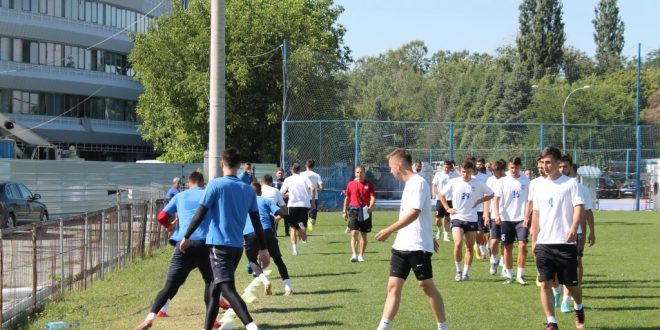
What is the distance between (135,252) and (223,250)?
35.1 ft

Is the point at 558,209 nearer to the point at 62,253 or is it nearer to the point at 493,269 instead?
the point at 493,269

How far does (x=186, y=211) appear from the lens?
1048 cm

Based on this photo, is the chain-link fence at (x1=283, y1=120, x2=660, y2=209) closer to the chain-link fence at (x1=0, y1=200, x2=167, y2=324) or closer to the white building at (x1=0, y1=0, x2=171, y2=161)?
the chain-link fence at (x1=0, y1=200, x2=167, y2=324)

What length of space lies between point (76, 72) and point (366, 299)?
53496 mm

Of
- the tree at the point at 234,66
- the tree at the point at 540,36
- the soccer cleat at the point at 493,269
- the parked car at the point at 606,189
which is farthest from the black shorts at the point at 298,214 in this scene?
the tree at the point at 540,36

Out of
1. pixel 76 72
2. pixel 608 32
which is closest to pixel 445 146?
pixel 76 72

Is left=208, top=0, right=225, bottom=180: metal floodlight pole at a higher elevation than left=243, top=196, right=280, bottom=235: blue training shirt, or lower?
higher

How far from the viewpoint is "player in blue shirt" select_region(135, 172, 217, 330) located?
33.3 feet

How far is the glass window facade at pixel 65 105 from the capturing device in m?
58.2

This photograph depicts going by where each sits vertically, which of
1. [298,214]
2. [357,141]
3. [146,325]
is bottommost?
[146,325]

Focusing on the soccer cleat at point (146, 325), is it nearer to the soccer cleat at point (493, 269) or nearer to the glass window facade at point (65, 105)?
the soccer cleat at point (493, 269)

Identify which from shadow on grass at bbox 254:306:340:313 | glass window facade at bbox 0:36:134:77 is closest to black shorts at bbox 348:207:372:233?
shadow on grass at bbox 254:306:340:313

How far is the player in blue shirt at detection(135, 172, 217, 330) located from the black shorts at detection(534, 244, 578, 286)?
371cm

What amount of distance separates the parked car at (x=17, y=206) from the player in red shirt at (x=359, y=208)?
11649 mm
